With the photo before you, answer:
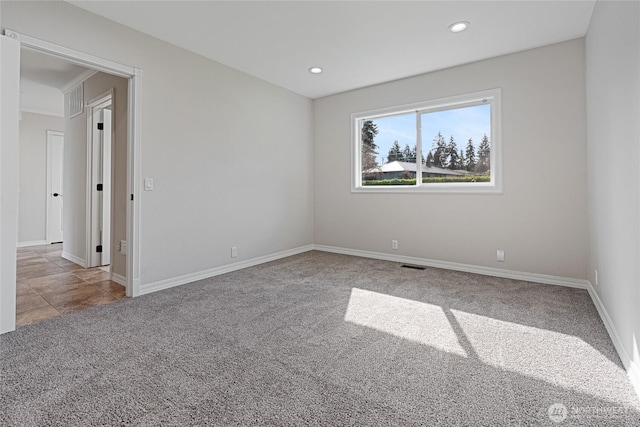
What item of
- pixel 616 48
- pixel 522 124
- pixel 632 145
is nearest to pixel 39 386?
pixel 632 145

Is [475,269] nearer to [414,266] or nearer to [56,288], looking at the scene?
[414,266]

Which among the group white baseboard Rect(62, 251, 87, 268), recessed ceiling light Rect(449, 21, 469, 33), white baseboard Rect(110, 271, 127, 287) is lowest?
white baseboard Rect(110, 271, 127, 287)

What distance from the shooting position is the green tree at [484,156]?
3.86 metres

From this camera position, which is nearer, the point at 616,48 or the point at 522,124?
the point at 616,48

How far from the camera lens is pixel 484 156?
153 inches

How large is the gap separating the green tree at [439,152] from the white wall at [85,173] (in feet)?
12.5

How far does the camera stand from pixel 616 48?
1979 millimetres

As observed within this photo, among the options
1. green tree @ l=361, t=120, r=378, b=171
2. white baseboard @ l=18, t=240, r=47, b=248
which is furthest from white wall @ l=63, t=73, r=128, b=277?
green tree @ l=361, t=120, r=378, b=171

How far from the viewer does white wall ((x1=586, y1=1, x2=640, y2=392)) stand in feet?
5.40

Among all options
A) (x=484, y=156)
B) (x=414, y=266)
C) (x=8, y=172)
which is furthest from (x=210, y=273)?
(x=484, y=156)

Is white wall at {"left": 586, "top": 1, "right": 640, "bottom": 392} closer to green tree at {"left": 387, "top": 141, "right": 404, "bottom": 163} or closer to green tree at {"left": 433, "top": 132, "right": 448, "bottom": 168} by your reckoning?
green tree at {"left": 433, "top": 132, "right": 448, "bottom": 168}

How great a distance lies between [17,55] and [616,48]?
4092 millimetres

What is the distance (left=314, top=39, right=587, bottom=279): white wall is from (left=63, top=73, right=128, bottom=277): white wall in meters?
3.32

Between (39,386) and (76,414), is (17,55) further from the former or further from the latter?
(76,414)
